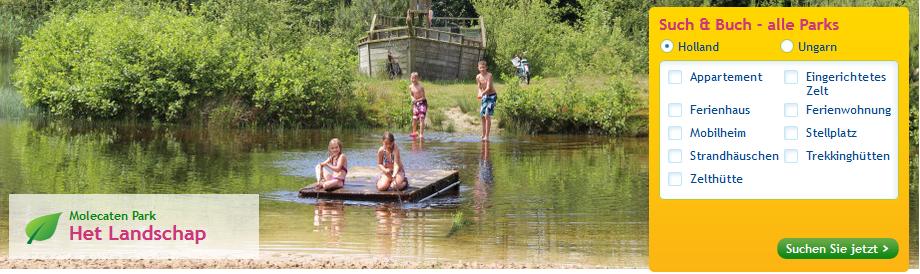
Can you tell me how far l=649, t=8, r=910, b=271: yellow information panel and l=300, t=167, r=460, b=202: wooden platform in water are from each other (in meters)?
7.64

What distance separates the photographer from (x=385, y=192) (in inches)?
633

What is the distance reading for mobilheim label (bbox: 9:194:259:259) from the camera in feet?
36.1

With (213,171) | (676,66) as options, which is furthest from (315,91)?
(676,66)

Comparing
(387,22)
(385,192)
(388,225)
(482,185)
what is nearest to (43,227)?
(388,225)

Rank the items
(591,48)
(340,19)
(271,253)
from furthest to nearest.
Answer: (340,19), (591,48), (271,253)

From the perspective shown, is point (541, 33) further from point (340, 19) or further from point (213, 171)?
point (213, 171)

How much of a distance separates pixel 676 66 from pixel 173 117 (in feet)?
75.2

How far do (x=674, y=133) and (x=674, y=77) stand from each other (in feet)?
1.24

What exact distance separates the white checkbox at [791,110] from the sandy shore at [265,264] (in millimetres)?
3243

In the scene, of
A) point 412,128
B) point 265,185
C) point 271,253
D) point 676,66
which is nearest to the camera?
point 676,66

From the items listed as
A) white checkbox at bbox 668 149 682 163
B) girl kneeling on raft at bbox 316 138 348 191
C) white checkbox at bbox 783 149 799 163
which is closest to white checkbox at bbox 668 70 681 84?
white checkbox at bbox 668 149 682 163

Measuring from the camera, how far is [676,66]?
863cm

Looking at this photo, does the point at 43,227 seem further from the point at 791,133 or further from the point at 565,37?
the point at 565,37

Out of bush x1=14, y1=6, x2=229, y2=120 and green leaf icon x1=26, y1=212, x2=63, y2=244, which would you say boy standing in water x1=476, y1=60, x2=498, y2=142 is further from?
green leaf icon x1=26, y1=212, x2=63, y2=244
